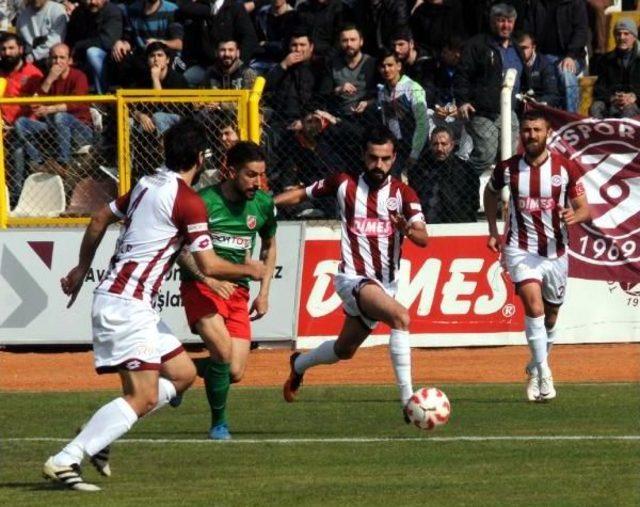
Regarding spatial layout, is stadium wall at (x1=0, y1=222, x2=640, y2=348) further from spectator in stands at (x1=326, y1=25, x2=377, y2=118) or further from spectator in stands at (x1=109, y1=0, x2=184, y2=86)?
spectator in stands at (x1=109, y1=0, x2=184, y2=86)

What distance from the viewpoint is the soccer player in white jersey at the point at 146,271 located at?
8.89 meters

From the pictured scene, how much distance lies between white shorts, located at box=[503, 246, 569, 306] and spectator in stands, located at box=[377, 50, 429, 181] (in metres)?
3.51

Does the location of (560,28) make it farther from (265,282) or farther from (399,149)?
(265,282)

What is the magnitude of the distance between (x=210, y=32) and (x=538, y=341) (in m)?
8.11

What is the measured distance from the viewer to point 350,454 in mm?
10250

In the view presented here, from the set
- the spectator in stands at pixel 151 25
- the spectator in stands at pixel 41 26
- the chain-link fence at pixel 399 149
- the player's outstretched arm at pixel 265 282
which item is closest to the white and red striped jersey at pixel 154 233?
the player's outstretched arm at pixel 265 282

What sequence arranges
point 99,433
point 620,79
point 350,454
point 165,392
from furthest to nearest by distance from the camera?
point 620,79
point 350,454
point 165,392
point 99,433

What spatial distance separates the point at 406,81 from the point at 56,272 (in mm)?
4392

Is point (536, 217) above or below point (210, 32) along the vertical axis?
below

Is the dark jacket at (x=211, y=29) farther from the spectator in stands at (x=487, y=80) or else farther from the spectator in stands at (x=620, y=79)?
the spectator in stands at (x=620, y=79)

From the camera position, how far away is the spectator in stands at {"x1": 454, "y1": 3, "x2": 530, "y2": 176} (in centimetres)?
1728

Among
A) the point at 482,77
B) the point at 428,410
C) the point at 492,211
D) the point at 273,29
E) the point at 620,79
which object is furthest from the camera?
the point at 273,29

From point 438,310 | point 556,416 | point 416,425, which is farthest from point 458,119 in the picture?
point 416,425

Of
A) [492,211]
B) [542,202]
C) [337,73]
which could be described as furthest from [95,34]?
[542,202]
